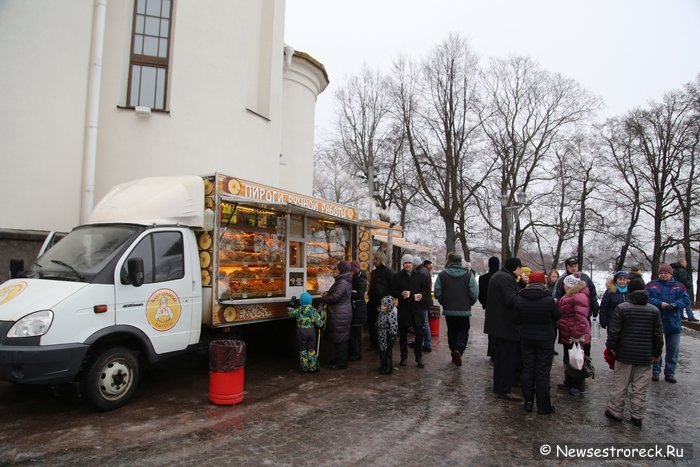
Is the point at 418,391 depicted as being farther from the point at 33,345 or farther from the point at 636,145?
the point at 636,145

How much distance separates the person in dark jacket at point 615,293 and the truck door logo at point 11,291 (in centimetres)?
893

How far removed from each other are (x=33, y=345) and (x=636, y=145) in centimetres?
3451

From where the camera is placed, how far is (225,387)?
5.79 metres

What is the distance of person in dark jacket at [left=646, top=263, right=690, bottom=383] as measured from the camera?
24.5 feet

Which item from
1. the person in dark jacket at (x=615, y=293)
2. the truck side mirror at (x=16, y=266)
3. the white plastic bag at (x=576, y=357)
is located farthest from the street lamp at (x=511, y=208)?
the truck side mirror at (x=16, y=266)

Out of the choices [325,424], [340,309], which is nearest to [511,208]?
[340,309]

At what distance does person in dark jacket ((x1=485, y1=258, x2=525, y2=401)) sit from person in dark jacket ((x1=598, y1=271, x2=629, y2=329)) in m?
2.80

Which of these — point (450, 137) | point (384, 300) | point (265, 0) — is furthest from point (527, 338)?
point (450, 137)

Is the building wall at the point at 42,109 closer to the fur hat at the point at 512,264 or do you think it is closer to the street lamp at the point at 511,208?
the fur hat at the point at 512,264

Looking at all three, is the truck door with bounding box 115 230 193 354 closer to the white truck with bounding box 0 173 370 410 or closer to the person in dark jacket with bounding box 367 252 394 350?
the white truck with bounding box 0 173 370 410

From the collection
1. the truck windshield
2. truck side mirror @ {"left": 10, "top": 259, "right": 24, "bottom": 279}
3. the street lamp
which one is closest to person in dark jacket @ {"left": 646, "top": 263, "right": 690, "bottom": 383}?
the truck windshield

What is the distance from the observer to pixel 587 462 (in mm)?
4453

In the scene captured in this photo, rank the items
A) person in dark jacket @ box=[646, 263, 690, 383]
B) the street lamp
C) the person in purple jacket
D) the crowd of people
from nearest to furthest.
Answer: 1. the crowd of people
2. the person in purple jacket
3. person in dark jacket @ box=[646, 263, 690, 383]
4. the street lamp

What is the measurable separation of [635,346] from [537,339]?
1082 millimetres
